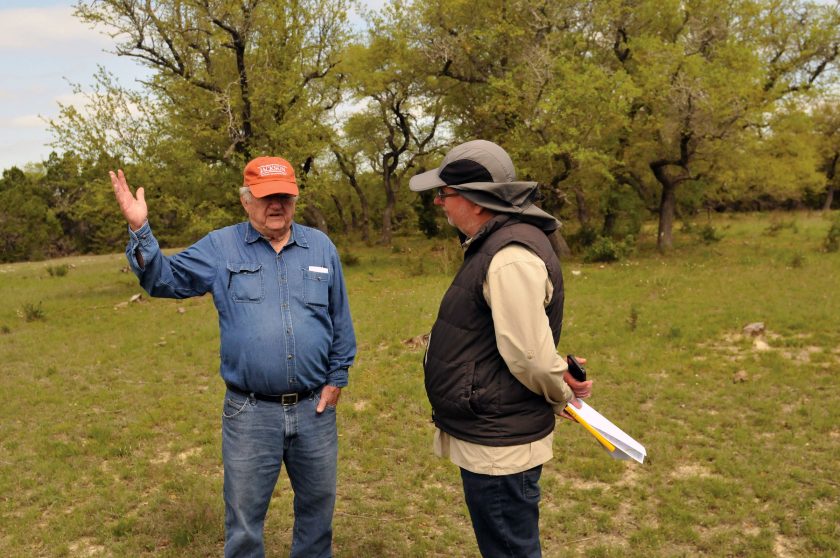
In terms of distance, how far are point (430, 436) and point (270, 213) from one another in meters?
4.06

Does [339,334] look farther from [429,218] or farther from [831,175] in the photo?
[831,175]

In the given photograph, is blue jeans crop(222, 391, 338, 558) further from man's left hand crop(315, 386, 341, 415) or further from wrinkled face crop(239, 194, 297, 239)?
wrinkled face crop(239, 194, 297, 239)

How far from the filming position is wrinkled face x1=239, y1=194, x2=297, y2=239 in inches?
133

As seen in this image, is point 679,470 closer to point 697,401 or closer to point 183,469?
point 697,401

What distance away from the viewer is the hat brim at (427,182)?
2.90 m

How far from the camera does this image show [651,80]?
18.4 metres

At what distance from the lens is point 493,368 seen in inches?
108

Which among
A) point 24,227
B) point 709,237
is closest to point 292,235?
point 709,237

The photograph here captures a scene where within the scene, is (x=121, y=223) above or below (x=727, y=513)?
above

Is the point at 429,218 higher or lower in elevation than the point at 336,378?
higher

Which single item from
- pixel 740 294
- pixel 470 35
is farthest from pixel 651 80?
pixel 740 294

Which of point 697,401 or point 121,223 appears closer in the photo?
point 697,401

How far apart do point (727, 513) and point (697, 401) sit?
278 cm

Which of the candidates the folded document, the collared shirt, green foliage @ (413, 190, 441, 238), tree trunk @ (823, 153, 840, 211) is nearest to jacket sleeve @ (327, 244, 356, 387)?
the collared shirt
